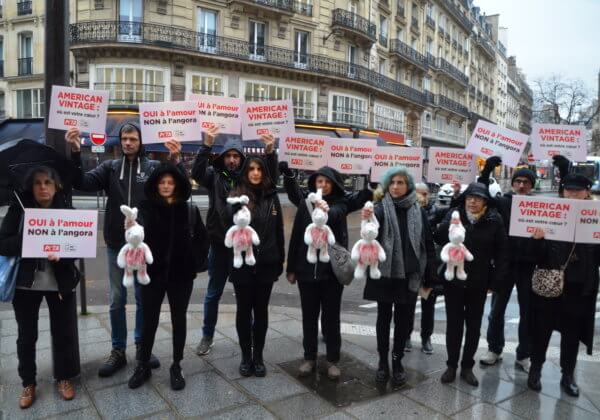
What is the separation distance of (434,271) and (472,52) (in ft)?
193

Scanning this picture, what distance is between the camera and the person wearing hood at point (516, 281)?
169 inches

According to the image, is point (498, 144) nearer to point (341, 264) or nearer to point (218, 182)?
point (341, 264)

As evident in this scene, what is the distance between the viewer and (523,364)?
177 inches

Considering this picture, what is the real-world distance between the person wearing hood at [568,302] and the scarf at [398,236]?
38.6 inches

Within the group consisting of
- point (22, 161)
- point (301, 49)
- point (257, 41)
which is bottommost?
point (22, 161)

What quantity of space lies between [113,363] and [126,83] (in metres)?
21.7

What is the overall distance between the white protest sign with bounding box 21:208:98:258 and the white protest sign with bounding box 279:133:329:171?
2000 millimetres

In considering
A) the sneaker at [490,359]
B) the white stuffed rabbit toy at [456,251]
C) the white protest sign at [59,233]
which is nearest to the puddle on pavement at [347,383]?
the sneaker at [490,359]

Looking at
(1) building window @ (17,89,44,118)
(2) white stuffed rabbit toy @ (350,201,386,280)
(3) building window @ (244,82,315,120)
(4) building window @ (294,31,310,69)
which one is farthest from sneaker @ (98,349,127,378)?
(4) building window @ (294,31,310,69)

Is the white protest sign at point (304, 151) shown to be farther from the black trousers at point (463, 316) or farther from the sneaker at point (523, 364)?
the sneaker at point (523, 364)

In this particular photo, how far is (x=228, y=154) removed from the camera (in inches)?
171

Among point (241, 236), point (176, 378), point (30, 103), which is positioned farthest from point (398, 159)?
point (30, 103)

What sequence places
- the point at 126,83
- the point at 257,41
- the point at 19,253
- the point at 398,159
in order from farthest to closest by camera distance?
the point at 257,41 → the point at 126,83 → the point at 398,159 → the point at 19,253

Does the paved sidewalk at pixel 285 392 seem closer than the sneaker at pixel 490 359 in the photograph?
Yes
